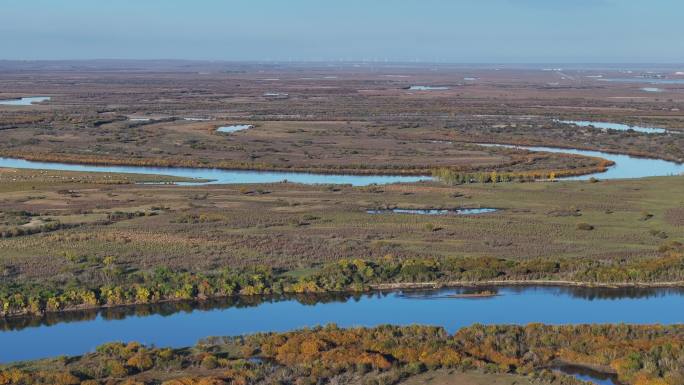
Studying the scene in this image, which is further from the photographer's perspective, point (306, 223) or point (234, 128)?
point (234, 128)

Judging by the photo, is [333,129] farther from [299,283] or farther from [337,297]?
[337,297]

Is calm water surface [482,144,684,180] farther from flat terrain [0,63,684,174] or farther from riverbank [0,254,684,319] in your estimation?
riverbank [0,254,684,319]

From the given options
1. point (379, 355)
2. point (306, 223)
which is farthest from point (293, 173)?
point (379, 355)

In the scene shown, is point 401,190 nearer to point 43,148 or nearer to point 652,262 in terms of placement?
point 652,262

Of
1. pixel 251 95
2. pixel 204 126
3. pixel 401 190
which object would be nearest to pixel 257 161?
pixel 401 190

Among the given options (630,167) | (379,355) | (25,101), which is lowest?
(25,101)

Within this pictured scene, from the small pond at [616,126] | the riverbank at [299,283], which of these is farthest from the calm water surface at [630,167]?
the riverbank at [299,283]

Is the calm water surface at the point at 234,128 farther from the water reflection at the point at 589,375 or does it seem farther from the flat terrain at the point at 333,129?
the water reflection at the point at 589,375
